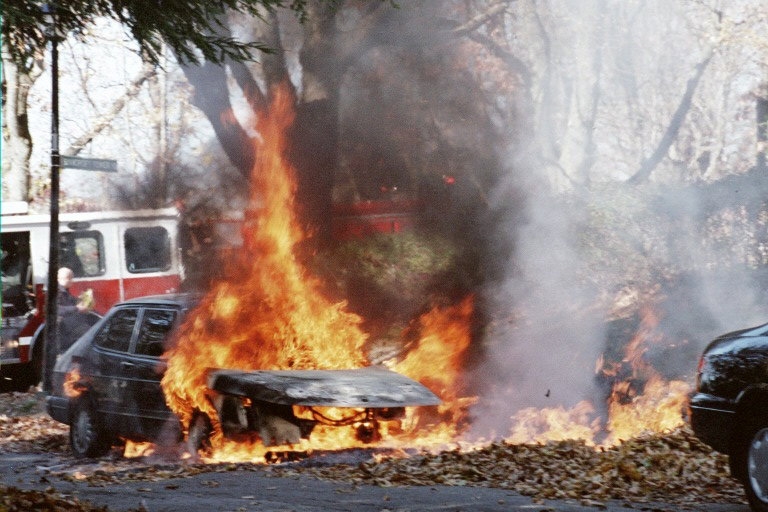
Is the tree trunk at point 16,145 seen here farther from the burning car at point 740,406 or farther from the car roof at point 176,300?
the burning car at point 740,406

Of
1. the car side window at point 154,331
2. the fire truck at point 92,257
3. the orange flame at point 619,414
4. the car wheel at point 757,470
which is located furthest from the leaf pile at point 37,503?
the fire truck at point 92,257

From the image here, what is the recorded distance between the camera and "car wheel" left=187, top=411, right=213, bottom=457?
395 inches

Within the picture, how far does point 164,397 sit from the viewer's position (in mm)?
10289

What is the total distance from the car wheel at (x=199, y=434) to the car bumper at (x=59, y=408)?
238cm

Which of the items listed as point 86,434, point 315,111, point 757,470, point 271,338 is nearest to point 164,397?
point 271,338

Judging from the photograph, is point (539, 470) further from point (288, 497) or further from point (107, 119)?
point (107, 119)

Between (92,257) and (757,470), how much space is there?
48.9 ft

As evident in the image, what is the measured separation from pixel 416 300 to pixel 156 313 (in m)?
9.10

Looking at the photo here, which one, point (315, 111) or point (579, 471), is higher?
point (315, 111)

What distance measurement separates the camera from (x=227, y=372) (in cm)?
991

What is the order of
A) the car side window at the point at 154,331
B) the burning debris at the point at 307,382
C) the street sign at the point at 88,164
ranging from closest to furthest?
the burning debris at the point at 307,382, the car side window at the point at 154,331, the street sign at the point at 88,164

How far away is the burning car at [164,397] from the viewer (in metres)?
9.61

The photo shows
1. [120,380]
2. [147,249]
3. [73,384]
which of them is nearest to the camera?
[120,380]

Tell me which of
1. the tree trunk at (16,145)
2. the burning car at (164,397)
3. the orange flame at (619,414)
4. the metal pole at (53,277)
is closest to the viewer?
the burning car at (164,397)
